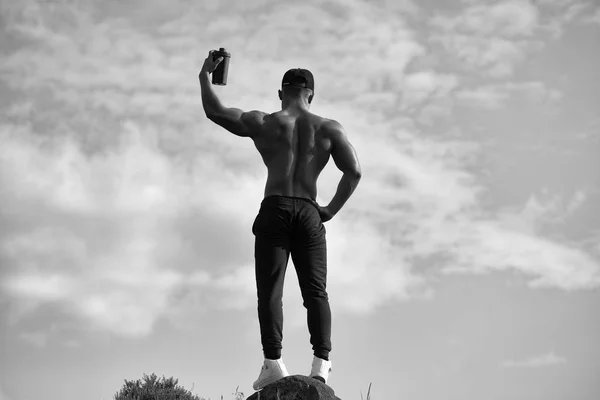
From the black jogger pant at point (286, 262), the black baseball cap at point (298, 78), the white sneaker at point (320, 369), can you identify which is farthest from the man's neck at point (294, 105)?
the white sneaker at point (320, 369)

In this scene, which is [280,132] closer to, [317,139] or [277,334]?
[317,139]

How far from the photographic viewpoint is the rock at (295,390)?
6027 mm

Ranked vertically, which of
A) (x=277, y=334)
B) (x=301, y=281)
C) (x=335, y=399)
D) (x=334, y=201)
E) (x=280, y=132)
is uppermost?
(x=280, y=132)

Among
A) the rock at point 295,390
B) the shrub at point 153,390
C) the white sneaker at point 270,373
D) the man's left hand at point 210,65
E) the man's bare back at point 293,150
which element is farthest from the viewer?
the shrub at point 153,390

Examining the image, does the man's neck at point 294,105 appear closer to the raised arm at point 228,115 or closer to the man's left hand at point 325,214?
the raised arm at point 228,115

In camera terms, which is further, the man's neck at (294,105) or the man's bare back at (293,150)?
the man's neck at (294,105)

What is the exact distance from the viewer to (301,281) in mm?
6664

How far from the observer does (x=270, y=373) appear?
6320 mm

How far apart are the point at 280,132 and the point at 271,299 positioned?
1.63 m

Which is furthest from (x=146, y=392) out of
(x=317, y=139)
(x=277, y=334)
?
(x=317, y=139)

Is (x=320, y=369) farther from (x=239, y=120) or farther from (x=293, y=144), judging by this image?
(x=239, y=120)

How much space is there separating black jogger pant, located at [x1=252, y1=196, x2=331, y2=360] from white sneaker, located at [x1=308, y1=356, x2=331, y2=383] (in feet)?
0.16

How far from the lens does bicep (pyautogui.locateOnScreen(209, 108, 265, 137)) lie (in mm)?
6801

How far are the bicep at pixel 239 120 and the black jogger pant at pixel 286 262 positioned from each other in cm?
72
